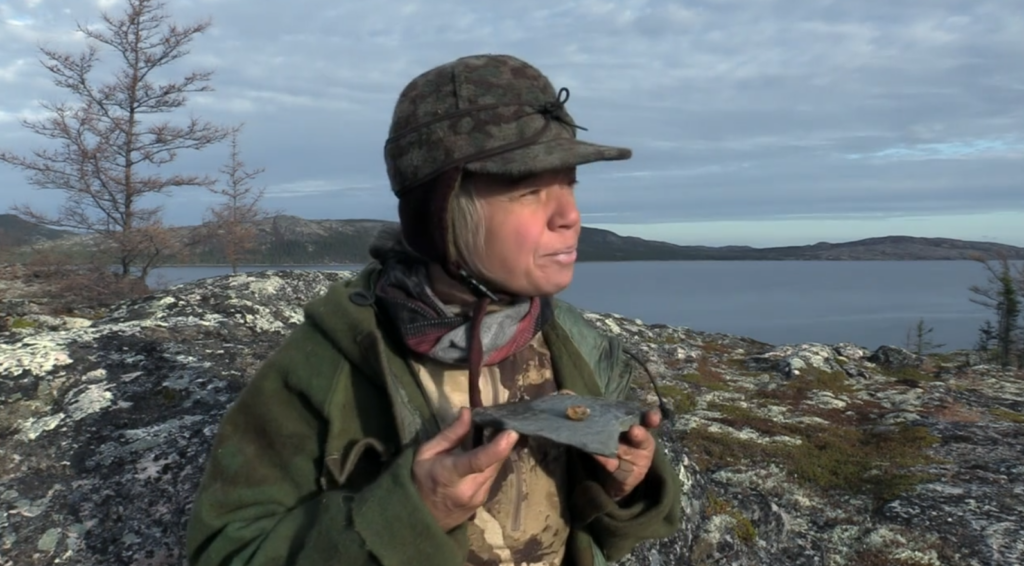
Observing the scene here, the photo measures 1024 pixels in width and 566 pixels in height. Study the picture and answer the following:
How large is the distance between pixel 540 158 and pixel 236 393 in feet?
8.15

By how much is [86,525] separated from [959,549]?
4556 mm

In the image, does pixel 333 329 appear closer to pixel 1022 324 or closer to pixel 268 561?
pixel 268 561

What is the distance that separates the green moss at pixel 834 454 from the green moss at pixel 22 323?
489 centimetres

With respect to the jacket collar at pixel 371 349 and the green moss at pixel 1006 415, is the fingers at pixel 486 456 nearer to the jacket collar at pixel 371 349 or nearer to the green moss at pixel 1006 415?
the jacket collar at pixel 371 349

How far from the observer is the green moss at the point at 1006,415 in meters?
7.90

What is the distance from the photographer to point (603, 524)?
8.25 ft

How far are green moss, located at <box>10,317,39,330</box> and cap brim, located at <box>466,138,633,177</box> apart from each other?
4563 millimetres

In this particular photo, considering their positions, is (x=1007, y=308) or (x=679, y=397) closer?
(x=679, y=397)

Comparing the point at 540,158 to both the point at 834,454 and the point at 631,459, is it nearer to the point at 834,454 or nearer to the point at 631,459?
the point at 631,459

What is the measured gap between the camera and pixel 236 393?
12.8ft

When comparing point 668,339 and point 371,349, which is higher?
point 371,349

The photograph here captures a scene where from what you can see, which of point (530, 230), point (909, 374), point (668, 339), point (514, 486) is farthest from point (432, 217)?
point (909, 374)

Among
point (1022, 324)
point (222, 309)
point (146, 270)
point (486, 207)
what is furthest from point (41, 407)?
point (1022, 324)

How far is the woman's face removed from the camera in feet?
7.07
